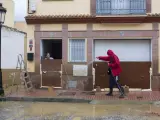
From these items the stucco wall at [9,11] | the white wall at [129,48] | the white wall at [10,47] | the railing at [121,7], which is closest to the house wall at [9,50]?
the white wall at [10,47]

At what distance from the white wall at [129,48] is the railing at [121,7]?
4.19 feet

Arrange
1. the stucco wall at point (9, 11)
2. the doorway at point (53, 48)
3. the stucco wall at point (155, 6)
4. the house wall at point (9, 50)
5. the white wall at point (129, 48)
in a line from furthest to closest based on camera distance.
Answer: the stucco wall at point (9, 11) → the house wall at point (9, 50) → the doorway at point (53, 48) → the white wall at point (129, 48) → the stucco wall at point (155, 6)

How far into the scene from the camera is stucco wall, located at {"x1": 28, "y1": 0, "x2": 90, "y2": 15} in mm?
16406

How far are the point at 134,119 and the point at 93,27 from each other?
7.41 metres

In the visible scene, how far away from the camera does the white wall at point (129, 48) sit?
643 inches

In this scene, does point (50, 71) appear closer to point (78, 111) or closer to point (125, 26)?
point (125, 26)

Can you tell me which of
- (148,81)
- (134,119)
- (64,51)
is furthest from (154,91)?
(134,119)

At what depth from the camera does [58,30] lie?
16.6m

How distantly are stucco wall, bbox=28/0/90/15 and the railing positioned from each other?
62 centimetres

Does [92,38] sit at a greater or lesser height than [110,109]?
greater

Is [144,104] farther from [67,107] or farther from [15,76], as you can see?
[15,76]

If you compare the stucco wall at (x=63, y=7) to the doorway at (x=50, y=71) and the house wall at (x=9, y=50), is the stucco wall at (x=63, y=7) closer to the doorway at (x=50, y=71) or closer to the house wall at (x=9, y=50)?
the doorway at (x=50, y=71)

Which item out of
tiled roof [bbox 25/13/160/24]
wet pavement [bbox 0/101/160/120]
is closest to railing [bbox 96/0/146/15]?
tiled roof [bbox 25/13/160/24]

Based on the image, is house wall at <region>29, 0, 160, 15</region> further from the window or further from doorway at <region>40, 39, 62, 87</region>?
doorway at <region>40, 39, 62, 87</region>
